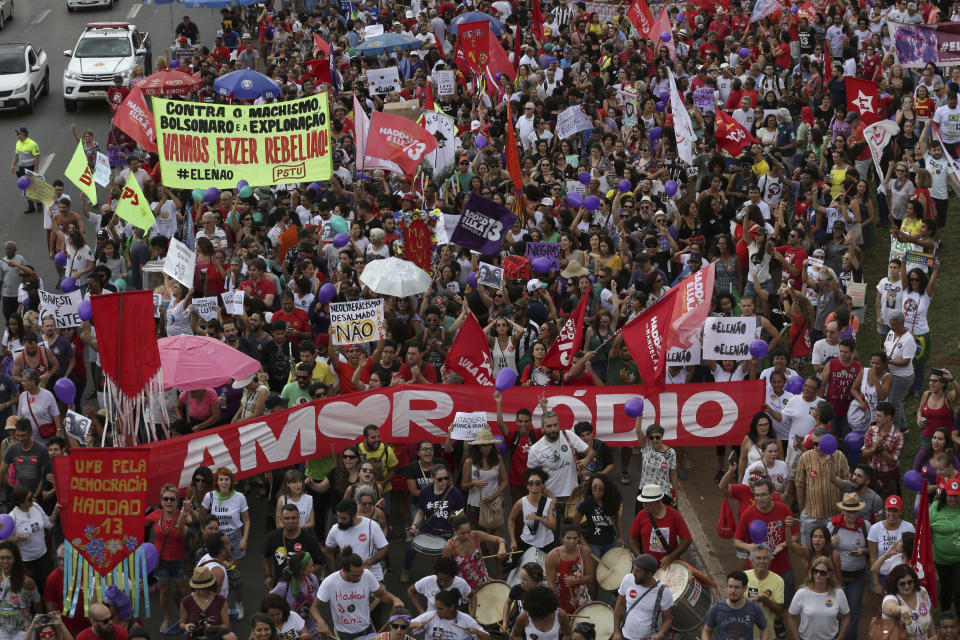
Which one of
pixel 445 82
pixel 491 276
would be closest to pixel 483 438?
pixel 491 276

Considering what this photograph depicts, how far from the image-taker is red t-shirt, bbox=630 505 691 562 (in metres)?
12.1

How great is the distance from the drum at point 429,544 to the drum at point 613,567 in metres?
1.45

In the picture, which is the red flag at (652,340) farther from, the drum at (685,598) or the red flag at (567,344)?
the drum at (685,598)

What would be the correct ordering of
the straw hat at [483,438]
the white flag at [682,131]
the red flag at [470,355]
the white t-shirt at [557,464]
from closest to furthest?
1. the white t-shirt at [557,464]
2. the straw hat at [483,438]
3. the red flag at [470,355]
4. the white flag at [682,131]

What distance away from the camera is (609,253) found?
56.5 ft

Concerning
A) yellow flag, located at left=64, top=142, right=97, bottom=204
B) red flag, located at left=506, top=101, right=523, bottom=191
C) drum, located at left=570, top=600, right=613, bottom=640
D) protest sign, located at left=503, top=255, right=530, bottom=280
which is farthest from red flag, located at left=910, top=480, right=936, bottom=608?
yellow flag, located at left=64, top=142, right=97, bottom=204

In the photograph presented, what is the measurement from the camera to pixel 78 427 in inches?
536

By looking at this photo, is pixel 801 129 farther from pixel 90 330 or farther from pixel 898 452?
pixel 90 330

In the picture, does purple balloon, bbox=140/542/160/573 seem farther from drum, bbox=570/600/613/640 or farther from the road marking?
the road marking

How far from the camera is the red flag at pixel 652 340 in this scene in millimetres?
13992

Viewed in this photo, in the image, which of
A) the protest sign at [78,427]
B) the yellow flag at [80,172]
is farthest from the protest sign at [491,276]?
the yellow flag at [80,172]

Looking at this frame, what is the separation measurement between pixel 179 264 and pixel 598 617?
283 inches

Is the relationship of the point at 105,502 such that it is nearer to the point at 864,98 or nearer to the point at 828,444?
the point at 828,444

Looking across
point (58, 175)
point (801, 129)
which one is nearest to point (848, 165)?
point (801, 129)
